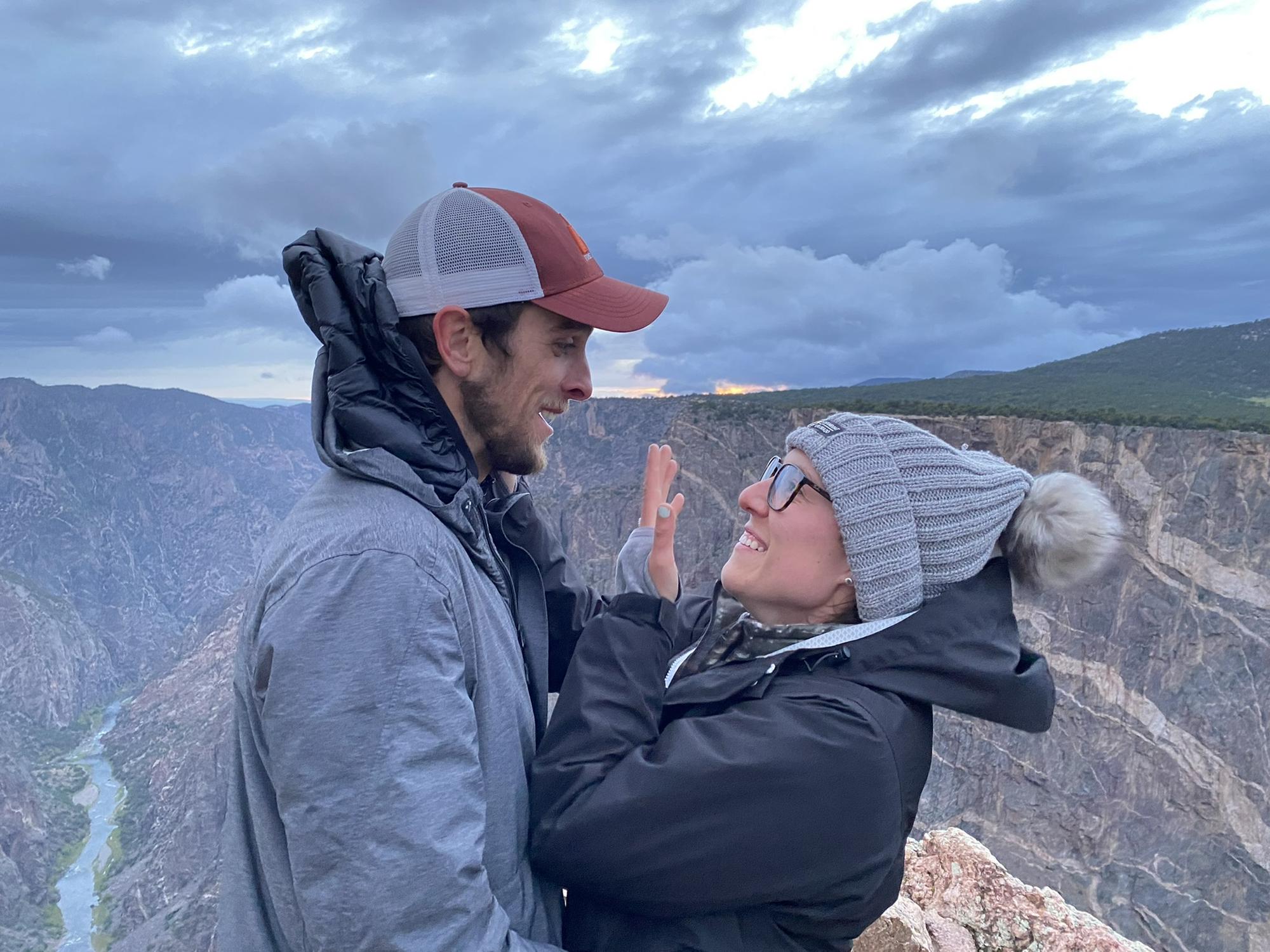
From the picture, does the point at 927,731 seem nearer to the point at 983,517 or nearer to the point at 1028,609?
the point at 983,517

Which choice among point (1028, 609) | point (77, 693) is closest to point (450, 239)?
point (1028, 609)

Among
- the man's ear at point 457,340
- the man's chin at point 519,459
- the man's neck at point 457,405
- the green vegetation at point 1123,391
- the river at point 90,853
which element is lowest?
the river at point 90,853

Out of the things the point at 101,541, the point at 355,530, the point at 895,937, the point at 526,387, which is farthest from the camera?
the point at 101,541

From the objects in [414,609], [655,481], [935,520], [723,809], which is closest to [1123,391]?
[655,481]

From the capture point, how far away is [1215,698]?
25.7 m

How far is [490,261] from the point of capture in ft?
6.86

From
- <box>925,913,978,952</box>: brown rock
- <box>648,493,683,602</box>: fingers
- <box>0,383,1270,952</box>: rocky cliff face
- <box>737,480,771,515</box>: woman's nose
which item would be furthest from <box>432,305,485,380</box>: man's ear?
<box>0,383,1270,952</box>: rocky cliff face

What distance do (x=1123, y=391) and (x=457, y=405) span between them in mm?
44682

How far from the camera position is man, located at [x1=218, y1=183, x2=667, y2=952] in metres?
1.54

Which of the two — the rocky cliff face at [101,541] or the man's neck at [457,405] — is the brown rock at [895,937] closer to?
the man's neck at [457,405]

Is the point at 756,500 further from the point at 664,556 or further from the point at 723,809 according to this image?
the point at 723,809

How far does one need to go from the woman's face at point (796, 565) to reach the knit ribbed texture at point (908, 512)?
75mm

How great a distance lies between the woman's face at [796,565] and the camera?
234cm

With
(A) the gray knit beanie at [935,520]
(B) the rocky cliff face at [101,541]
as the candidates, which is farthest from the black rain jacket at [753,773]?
(B) the rocky cliff face at [101,541]
